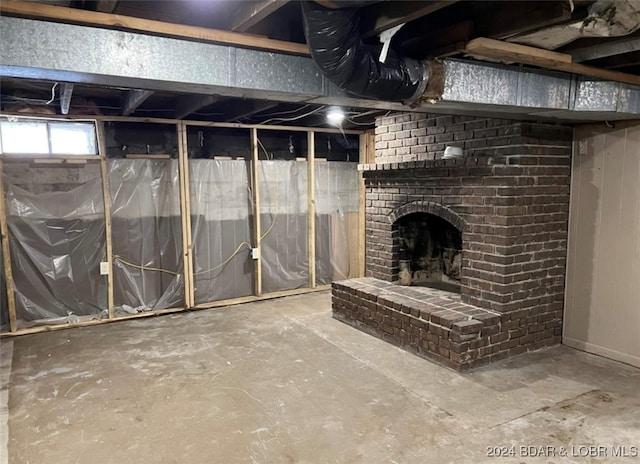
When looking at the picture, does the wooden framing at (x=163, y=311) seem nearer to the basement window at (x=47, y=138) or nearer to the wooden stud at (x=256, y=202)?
the wooden stud at (x=256, y=202)

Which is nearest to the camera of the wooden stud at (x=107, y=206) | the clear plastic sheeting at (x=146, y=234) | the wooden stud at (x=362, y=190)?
the wooden stud at (x=107, y=206)

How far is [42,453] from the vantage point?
233cm

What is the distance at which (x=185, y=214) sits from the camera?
482 centimetres

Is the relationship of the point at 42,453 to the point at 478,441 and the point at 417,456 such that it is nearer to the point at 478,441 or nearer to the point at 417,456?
the point at 417,456

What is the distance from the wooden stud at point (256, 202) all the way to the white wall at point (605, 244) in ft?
10.6

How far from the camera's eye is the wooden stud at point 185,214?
4730 millimetres

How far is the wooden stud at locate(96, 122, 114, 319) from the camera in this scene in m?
4.39

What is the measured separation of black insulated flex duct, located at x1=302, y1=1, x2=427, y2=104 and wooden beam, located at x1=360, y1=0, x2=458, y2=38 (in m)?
0.09

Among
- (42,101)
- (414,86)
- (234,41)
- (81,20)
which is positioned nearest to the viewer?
(81,20)

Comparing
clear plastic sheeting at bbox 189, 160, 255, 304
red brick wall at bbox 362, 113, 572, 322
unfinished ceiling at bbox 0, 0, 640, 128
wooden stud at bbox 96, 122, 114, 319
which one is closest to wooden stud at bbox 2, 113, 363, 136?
wooden stud at bbox 96, 122, 114, 319

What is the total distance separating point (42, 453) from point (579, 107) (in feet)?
12.1

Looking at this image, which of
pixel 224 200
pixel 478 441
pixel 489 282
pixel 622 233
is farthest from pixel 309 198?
pixel 478 441

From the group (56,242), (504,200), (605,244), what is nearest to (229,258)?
(56,242)

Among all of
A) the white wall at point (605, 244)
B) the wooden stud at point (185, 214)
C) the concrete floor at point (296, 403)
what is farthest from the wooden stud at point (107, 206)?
the white wall at point (605, 244)
